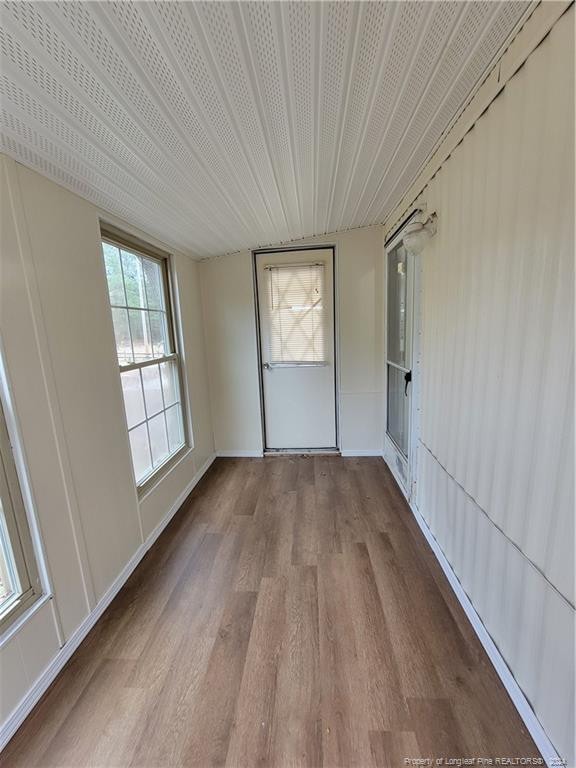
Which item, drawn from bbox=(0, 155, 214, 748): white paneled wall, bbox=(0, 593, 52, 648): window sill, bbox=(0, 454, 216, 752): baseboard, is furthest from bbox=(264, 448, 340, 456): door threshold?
bbox=(0, 593, 52, 648): window sill

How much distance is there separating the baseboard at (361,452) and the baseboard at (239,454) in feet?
3.10

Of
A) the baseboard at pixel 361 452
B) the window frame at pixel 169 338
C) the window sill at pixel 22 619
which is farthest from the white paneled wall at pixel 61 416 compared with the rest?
the baseboard at pixel 361 452

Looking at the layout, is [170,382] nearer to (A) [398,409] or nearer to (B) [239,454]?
(B) [239,454]

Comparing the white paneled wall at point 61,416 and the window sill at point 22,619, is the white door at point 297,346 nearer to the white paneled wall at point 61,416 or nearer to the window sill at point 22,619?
the white paneled wall at point 61,416

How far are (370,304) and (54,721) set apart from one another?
3.35 m

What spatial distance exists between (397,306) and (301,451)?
1.89m

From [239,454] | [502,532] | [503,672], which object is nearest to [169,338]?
[239,454]

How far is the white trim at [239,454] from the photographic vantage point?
3.53m

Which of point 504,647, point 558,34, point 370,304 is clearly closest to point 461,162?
point 558,34

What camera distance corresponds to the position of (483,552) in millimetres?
1347

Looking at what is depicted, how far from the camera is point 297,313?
3.28m

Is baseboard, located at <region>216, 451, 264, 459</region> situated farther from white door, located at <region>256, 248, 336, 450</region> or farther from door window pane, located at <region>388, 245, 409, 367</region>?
door window pane, located at <region>388, 245, 409, 367</region>

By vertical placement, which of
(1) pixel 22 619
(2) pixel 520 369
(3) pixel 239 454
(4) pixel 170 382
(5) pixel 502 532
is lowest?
(3) pixel 239 454

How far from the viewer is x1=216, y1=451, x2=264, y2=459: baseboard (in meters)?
3.52
